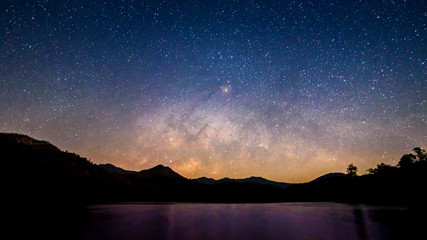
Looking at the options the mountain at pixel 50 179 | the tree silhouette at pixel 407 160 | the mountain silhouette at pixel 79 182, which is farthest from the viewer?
the tree silhouette at pixel 407 160

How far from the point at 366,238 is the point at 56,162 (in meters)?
99.6

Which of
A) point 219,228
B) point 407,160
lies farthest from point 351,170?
point 219,228

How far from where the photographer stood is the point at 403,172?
3115 inches

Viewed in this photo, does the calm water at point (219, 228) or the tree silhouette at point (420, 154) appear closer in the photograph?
the calm water at point (219, 228)

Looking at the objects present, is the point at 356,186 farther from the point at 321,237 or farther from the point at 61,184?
the point at 61,184

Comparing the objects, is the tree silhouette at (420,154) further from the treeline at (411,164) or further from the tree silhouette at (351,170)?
the tree silhouette at (351,170)

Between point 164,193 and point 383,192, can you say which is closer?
point 383,192

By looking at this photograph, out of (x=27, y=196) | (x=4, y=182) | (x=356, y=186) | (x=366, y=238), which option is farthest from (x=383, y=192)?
(x=4, y=182)

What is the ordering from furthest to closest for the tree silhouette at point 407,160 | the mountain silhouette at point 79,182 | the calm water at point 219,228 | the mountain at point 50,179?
the tree silhouette at point 407,160 → the mountain silhouette at point 79,182 → the mountain at point 50,179 → the calm water at point 219,228

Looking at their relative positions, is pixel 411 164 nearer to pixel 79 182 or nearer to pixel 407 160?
pixel 407 160

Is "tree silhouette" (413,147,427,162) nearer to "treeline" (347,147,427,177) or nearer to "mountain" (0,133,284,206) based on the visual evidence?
"treeline" (347,147,427,177)

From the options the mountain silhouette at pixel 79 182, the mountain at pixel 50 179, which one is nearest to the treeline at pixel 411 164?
the mountain silhouette at pixel 79 182

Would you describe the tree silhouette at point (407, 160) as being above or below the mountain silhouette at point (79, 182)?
above

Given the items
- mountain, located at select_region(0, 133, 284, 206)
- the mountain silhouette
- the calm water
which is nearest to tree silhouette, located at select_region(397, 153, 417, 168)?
the mountain silhouette
